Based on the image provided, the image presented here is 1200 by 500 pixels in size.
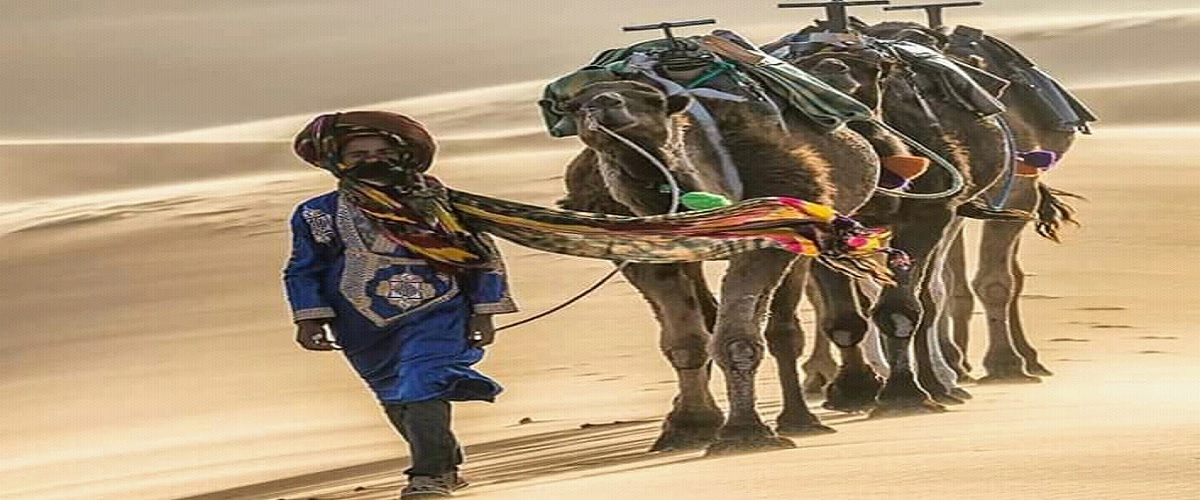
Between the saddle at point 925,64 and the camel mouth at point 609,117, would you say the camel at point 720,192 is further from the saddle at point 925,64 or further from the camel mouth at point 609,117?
the saddle at point 925,64

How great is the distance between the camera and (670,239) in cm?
943

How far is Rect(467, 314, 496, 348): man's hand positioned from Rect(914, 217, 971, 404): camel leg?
3147mm

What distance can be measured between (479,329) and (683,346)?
1644 millimetres

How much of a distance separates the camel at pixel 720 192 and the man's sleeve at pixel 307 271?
106cm

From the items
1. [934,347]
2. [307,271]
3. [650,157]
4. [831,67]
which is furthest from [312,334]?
[934,347]

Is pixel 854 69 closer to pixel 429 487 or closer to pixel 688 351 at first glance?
pixel 688 351

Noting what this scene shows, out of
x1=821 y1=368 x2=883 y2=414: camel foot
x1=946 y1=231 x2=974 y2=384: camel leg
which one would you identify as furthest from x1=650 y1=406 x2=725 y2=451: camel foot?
x1=946 y1=231 x2=974 y2=384: camel leg

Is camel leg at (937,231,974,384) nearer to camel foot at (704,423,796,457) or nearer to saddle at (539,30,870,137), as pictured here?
saddle at (539,30,870,137)

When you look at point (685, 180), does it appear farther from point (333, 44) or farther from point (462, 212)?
point (333, 44)

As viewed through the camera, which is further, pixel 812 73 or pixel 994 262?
pixel 994 262

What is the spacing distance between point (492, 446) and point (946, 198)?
6.95ft

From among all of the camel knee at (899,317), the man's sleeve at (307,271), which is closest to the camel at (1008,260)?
the camel knee at (899,317)

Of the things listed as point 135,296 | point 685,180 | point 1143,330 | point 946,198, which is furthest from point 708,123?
point 135,296

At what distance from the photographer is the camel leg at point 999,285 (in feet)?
44.8
